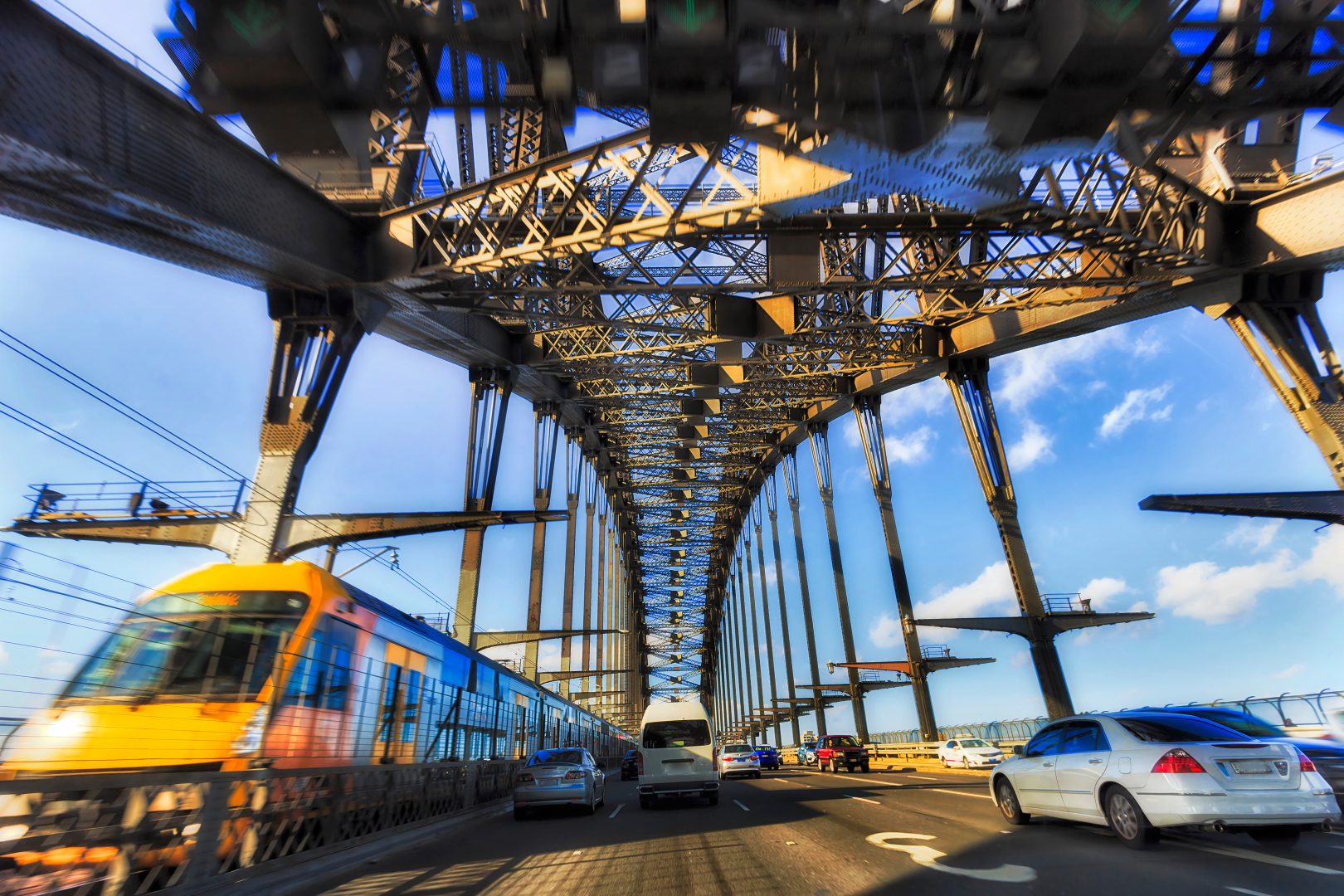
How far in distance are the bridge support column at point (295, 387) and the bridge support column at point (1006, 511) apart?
74.6ft

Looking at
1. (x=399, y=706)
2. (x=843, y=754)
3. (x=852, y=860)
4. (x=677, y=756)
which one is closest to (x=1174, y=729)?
(x=852, y=860)

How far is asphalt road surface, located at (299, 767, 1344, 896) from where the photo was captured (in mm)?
5656

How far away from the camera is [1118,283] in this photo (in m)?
20.6

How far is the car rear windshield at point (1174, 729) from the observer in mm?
6969

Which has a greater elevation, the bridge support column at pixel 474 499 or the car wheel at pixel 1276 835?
the bridge support column at pixel 474 499

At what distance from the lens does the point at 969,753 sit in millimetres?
26219

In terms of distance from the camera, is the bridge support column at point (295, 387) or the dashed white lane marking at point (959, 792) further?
the bridge support column at point (295, 387)

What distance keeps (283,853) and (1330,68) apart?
17.9 m

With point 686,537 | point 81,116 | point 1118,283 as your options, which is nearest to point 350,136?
point 81,116

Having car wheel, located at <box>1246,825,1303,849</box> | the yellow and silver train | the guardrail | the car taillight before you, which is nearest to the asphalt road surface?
car wheel, located at <box>1246,825,1303,849</box>

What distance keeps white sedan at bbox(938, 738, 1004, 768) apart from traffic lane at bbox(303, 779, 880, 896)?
15.9 m

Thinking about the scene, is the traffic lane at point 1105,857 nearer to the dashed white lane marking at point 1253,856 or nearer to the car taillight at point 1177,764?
the dashed white lane marking at point 1253,856

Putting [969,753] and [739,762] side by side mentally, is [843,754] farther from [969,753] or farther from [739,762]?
[969,753]

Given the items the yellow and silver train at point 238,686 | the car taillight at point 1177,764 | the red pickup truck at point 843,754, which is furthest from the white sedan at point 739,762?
the car taillight at point 1177,764
